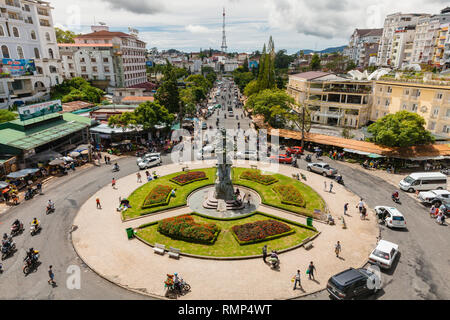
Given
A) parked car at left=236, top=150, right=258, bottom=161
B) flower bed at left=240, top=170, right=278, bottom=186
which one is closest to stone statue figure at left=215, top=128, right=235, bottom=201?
flower bed at left=240, top=170, right=278, bottom=186

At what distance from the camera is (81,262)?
72.0 ft

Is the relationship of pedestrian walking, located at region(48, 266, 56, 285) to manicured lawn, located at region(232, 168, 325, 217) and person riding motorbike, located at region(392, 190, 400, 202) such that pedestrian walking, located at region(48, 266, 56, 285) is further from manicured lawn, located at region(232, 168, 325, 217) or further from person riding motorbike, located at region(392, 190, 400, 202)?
person riding motorbike, located at region(392, 190, 400, 202)

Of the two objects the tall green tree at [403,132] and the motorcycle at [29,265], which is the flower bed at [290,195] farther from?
the motorcycle at [29,265]

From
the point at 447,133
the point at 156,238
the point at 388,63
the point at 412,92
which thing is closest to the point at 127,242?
the point at 156,238

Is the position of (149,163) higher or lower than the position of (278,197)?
higher

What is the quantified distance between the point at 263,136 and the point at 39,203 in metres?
40.6

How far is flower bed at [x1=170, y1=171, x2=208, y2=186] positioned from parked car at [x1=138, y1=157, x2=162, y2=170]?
7738 mm

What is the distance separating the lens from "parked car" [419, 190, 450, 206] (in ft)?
99.6

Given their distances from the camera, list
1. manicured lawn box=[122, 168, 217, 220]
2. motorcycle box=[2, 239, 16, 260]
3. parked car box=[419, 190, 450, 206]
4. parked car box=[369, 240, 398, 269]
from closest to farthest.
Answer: parked car box=[369, 240, 398, 269], motorcycle box=[2, 239, 16, 260], manicured lawn box=[122, 168, 217, 220], parked car box=[419, 190, 450, 206]

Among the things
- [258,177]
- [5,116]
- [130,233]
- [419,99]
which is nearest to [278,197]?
[258,177]

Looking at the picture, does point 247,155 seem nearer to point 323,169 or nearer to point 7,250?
point 323,169

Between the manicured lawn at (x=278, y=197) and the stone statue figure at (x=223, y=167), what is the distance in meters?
4.47

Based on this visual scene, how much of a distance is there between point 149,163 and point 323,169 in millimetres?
26958

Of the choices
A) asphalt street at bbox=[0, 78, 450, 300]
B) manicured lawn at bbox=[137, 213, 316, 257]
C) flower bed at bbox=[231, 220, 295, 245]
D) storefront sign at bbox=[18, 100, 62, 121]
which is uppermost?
storefront sign at bbox=[18, 100, 62, 121]
